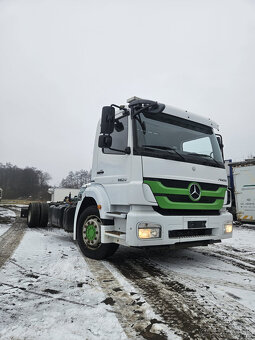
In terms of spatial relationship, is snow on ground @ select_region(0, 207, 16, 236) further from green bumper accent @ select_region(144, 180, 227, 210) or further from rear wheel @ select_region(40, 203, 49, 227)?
green bumper accent @ select_region(144, 180, 227, 210)

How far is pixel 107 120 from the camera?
377cm

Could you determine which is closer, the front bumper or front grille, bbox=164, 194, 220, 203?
the front bumper

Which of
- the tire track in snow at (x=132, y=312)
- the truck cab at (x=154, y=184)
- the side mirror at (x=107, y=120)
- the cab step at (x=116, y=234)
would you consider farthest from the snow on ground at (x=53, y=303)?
the side mirror at (x=107, y=120)

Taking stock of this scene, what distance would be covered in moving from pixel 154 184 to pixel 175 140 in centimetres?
101

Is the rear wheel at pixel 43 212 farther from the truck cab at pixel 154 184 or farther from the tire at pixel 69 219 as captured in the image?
the truck cab at pixel 154 184

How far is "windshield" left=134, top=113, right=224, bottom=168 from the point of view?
3.76 metres

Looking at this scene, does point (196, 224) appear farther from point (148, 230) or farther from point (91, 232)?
point (91, 232)

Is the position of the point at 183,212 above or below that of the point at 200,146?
below

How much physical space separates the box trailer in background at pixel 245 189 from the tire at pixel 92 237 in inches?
317

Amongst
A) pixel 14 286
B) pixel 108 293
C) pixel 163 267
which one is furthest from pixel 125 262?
pixel 14 286

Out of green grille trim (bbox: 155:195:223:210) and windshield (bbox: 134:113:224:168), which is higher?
windshield (bbox: 134:113:224:168)

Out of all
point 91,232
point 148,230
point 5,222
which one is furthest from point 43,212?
point 148,230

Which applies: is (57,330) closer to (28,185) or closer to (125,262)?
(125,262)

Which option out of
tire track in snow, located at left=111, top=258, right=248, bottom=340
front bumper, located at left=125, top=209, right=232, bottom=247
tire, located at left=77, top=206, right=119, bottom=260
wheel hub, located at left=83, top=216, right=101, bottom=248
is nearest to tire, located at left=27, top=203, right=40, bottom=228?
tire, located at left=77, top=206, right=119, bottom=260
